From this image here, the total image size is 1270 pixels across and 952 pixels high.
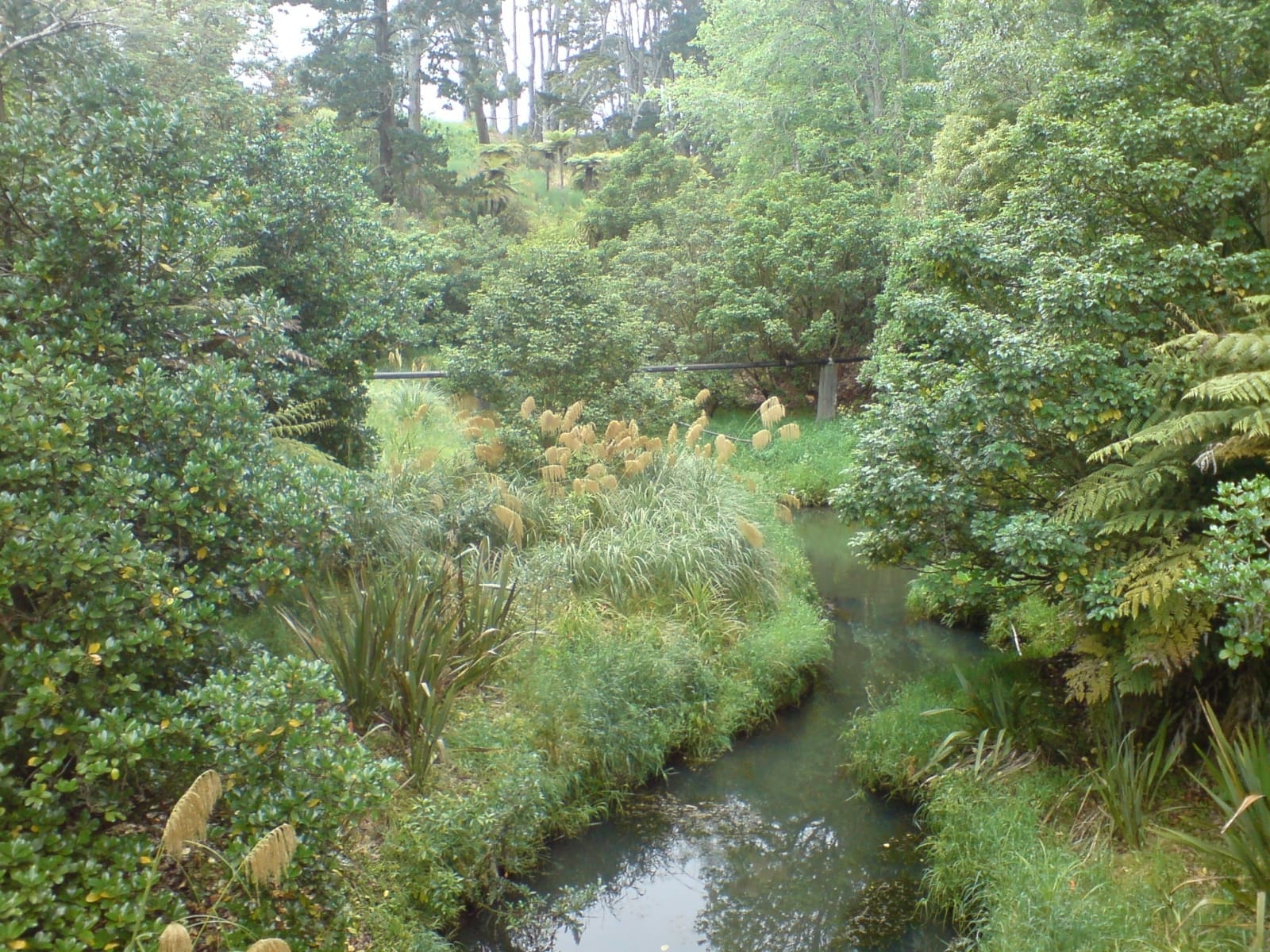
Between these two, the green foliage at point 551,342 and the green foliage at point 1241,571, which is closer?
the green foliage at point 1241,571

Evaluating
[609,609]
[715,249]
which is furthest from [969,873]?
[715,249]

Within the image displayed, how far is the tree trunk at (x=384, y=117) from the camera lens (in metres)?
24.9

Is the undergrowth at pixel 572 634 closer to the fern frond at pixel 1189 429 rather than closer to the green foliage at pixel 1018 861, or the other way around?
the green foliage at pixel 1018 861

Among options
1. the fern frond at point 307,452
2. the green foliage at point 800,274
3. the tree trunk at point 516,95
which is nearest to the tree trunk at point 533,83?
the tree trunk at point 516,95

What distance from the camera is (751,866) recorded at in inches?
229

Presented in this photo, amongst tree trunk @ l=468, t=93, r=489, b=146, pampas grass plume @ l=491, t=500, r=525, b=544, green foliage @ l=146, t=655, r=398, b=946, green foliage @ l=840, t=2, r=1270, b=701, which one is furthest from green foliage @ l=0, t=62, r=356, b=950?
tree trunk @ l=468, t=93, r=489, b=146

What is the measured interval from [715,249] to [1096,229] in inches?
528

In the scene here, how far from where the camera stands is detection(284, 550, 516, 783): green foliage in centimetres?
531

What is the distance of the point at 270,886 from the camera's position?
143 inches

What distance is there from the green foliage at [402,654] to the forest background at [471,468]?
52mm

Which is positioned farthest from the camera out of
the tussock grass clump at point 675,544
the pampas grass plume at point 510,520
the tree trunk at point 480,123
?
the tree trunk at point 480,123

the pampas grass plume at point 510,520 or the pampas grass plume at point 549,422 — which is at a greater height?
the pampas grass plume at point 549,422

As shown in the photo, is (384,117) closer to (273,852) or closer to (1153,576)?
(1153,576)

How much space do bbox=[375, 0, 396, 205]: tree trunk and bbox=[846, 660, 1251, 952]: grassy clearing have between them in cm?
2166
